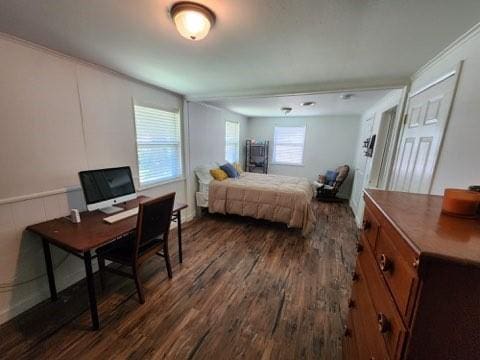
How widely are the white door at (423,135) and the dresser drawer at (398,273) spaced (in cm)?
124

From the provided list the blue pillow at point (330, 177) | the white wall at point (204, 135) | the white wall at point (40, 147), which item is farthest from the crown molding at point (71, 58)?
the blue pillow at point (330, 177)

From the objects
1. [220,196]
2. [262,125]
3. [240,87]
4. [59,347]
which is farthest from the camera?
[262,125]

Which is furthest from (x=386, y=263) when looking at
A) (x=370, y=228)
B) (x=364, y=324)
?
(x=364, y=324)

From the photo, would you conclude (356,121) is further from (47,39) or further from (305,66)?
(47,39)

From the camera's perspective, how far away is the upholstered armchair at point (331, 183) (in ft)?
16.5

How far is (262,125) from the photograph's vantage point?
6.35 meters

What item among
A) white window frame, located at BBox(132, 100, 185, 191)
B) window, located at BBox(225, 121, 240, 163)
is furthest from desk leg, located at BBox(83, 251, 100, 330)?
window, located at BBox(225, 121, 240, 163)

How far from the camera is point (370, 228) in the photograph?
102 centimetres

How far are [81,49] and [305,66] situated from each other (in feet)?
6.73

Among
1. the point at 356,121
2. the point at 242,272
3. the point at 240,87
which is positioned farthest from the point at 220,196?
the point at 356,121

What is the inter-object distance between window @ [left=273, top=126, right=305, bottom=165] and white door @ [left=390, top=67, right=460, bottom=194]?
12.5ft

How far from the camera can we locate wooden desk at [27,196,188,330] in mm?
1493

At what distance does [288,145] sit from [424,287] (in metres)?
5.91

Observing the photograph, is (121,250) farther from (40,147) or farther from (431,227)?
(431,227)
